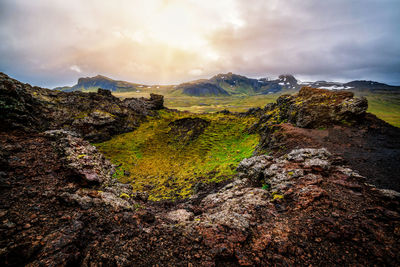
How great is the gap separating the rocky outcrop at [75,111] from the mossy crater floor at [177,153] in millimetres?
3738

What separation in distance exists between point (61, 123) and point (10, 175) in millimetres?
29581

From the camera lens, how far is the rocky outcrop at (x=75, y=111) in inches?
915

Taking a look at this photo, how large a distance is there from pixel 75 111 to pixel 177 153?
2755cm

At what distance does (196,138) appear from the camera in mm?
37875

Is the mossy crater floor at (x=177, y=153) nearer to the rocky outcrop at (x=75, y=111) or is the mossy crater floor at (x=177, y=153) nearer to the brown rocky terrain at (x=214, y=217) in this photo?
the rocky outcrop at (x=75, y=111)

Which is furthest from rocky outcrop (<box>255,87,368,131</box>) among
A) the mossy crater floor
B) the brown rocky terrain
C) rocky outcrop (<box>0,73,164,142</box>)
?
rocky outcrop (<box>0,73,164,142</box>)

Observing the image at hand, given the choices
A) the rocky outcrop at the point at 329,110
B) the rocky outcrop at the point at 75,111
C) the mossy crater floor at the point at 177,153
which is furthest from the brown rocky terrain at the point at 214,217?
the rocky outcrop at the point at 75,111

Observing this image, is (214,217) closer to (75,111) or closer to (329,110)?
(329,110)

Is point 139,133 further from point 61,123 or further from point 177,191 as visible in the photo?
point 177,191

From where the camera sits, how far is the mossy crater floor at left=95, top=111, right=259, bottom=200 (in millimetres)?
20938

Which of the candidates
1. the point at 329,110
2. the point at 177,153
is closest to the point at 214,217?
the point at 177,153

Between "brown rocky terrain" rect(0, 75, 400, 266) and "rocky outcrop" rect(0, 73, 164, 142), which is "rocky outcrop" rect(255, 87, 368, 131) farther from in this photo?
"rocky outcrop" rect(0, 73, 164, 142)

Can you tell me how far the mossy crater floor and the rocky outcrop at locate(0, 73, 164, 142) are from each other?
12.3 feet

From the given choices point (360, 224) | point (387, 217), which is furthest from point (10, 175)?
point (387, 217)
